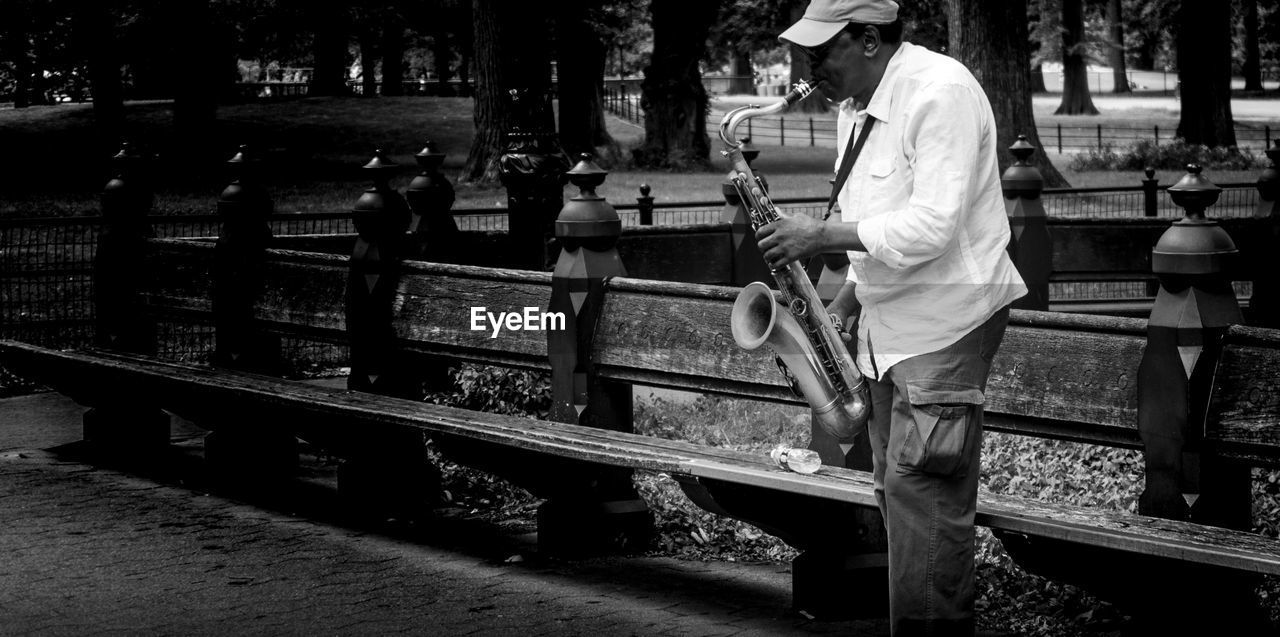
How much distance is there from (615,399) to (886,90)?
9.03ft

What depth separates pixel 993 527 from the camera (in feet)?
14.8

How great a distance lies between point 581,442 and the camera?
19.0 feet

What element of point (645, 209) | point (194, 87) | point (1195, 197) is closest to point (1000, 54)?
point (645, 209)

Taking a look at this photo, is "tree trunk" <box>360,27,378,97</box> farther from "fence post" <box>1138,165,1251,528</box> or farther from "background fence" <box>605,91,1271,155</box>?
"fence post" <box>1138,165,1251,528</box>

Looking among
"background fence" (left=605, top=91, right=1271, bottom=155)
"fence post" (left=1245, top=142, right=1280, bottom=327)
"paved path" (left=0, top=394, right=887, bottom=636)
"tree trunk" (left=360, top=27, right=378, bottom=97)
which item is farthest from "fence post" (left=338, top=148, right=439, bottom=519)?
"tree trunk" (left=360, top=27, right=378, bottom=97)

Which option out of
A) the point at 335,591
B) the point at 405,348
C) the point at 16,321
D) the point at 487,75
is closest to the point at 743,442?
the point at 405,348

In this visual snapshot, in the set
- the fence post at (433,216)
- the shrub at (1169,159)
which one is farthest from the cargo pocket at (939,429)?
the shrub at (1169,159)

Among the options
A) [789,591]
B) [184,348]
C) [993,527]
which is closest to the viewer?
[993,527]

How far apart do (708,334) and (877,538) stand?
1011mm

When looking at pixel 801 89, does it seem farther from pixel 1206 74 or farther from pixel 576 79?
pixel 1206 74

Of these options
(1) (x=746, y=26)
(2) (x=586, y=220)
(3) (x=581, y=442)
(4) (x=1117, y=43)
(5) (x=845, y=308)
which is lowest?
(3) (x=581, y=442)

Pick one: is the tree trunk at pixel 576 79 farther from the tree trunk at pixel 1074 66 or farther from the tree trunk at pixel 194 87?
the tree trunk at pixel 1074 66

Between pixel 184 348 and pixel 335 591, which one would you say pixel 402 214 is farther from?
pixel 184 348

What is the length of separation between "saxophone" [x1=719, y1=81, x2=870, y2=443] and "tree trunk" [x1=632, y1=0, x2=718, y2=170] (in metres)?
25.9
